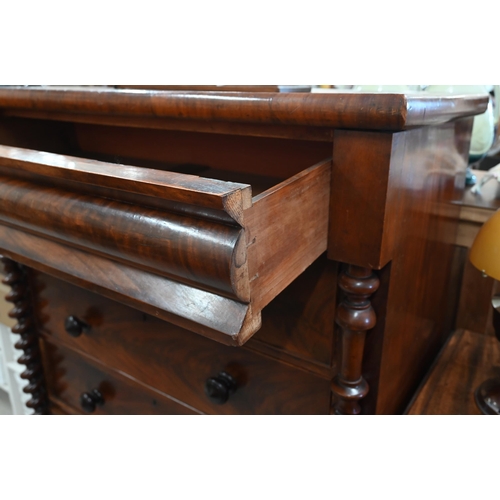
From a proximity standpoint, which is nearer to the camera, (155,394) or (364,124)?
(364,124)

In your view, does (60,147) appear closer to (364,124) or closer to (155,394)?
(155,394)

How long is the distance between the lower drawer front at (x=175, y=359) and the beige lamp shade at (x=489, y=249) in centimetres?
27

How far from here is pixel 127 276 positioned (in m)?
0.46

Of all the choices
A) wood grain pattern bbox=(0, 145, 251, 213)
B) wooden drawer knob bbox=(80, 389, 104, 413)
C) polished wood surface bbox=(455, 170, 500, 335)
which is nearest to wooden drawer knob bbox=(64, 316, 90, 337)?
wooden drawer knob bbox=(80, 389, 104, 413)

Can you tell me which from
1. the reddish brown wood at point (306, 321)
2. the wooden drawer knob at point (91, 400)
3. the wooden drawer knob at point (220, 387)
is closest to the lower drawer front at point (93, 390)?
the wooden drawer knob at point (91, 400)

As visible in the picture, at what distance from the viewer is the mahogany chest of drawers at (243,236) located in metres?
Result: 0.39

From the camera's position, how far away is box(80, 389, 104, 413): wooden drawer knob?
961mm

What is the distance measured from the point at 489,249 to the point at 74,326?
0.71 metres

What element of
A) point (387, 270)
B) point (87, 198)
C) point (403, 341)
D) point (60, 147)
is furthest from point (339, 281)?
point (60, 147)

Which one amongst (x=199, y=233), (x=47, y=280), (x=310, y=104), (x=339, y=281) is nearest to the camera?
(x=199, y=233)

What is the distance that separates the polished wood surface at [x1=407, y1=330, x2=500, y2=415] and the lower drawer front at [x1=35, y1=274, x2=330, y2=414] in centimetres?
21

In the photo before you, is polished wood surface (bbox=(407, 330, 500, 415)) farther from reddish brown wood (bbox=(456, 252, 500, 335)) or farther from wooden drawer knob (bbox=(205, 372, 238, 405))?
wooden drawer knob (bbox=(205, 372, 238, 405))

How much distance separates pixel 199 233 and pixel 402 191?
28cm

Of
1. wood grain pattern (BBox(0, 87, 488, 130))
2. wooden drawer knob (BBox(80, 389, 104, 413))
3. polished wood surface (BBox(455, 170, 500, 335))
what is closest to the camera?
wood grain pattern (BBox(0, 87, 488, 130))
